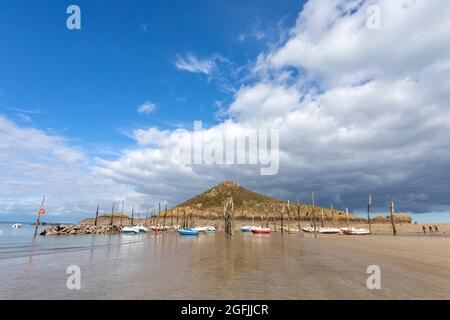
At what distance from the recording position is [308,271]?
20719mm

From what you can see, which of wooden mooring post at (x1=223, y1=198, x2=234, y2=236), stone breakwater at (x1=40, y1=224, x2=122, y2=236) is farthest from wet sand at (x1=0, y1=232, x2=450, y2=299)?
stone breakwater at (x1=40, y1=224, x2=122, y2=236)

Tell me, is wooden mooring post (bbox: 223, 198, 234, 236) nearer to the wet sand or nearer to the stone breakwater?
the stone breakwater

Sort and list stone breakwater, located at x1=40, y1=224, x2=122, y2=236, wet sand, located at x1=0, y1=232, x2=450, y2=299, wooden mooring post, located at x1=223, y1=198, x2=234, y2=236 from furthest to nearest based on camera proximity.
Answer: stone breakwater, located at x1=40, y1=224, x2=122, y2=236
wooden mooring post, located at x1=223, y1=198, x2=234, y2=236
wet sand, located at x1=0, y1=232, x2=450, y2=299

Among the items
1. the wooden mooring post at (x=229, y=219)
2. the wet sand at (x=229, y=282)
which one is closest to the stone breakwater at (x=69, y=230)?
the wooden mooring post at (x=229, y=219)

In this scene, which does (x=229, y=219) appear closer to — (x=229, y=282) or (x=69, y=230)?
(x=69, y=230)

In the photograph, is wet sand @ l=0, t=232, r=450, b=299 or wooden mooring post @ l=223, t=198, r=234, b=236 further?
wooden mooring post @ l=223, t=198, r=234, b=236

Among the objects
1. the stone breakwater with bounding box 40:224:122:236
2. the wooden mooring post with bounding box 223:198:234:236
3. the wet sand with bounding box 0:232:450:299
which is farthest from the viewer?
the stone breakwater with bounding box 40:224:122:236

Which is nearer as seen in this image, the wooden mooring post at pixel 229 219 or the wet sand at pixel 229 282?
the wet sand at pixel 229 282

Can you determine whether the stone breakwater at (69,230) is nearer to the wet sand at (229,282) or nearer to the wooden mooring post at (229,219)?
the wooden mooring post at (229,219)
